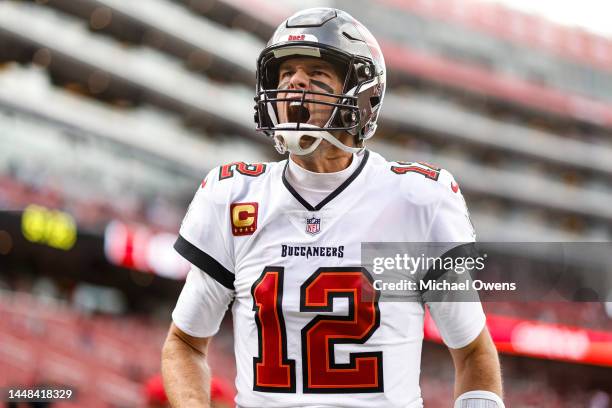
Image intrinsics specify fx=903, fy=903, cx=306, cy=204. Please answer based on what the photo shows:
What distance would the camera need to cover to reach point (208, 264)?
8.70 feet

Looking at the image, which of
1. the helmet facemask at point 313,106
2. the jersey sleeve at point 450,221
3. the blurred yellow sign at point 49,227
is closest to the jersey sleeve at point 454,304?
the jersey sleeve at point 450,221

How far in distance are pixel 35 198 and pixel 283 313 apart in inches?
705

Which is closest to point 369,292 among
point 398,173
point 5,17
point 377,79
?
point 398,173

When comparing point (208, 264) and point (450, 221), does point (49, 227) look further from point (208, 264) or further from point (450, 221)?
point (450, 221)

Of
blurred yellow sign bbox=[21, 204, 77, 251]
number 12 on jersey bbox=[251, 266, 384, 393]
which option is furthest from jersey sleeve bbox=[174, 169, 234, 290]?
blurred yellow sign bbox=[21, 204, 77, 251]

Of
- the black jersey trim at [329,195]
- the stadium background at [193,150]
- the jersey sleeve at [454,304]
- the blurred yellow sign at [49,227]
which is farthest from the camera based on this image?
the stadium background at [193,150]

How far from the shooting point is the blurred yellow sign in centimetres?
1875

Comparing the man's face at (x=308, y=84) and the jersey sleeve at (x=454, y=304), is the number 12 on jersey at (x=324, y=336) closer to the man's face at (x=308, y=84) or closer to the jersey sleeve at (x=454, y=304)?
the jersey sleeve at (x=454, y=304)

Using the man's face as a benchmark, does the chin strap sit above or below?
below

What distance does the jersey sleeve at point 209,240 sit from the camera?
8.69 feet

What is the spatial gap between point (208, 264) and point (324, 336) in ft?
1.43

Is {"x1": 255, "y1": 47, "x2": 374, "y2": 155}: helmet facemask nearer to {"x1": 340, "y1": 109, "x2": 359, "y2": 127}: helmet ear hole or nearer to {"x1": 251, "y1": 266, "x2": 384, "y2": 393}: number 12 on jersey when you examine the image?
{"x1": 340, "y1": 109, "x2": 359, "y2": 127}: helmet ear hole

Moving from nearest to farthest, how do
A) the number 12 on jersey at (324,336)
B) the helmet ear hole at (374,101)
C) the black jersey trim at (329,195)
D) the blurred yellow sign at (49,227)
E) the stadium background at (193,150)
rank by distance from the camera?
the number 12 on jersey at (324,336) → the black jersey trim at (329,195) → the helmet ear hole at (374,101) → the blurred yellow sign at (49,227) → the stadium background at (193,150)

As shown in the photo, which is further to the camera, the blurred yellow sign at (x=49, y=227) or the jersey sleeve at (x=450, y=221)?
the blurred yellow sign at (x=49, y=227)
